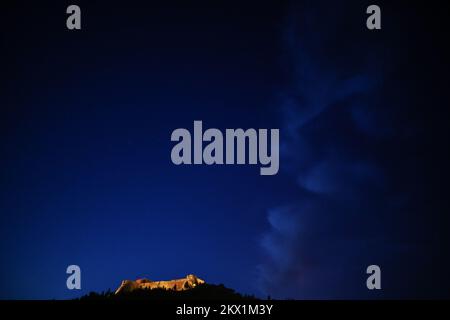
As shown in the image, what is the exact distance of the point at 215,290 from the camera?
6.89 metres

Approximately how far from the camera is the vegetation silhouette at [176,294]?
6.48 m

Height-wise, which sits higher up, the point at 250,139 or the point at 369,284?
the point at 250,139

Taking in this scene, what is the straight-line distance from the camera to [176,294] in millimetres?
6566

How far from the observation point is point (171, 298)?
653cm

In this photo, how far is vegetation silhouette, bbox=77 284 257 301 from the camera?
6.48 m
